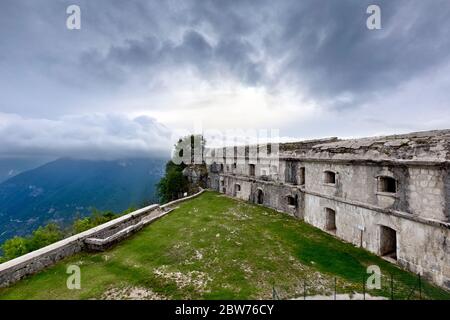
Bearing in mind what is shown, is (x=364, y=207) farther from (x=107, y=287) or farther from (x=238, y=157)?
(x=238, y=157)

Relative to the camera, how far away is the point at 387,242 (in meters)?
12.2

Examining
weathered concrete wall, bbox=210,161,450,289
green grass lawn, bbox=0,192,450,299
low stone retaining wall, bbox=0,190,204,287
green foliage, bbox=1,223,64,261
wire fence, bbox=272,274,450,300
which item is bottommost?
green foliage, bbox=1,223,64,261

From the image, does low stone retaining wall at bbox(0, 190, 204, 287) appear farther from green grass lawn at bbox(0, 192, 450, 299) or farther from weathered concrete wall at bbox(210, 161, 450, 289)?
weathered concrete wall at bbox(210, 161, 450, 289)

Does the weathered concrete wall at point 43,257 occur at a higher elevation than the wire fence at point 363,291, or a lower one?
higher

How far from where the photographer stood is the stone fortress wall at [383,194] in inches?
369

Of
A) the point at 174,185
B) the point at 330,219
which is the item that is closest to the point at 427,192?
the point at 330,219

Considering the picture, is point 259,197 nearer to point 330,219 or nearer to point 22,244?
point 330,219

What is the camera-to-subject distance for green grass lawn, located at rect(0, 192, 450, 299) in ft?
28.2

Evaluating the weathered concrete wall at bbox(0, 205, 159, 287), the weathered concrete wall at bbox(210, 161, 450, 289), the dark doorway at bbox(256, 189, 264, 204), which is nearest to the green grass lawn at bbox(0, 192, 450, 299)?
the weathered concrete wall at bbox(0, 205, 159, 287)

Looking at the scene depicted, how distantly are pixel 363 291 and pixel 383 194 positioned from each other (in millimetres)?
5160

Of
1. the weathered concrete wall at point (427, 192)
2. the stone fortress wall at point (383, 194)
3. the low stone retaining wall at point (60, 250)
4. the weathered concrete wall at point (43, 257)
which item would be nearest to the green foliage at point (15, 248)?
the low stone retaining wall at point (60, 250)

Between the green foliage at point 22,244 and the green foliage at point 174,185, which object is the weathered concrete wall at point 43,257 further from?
the green foliage at point 174,185

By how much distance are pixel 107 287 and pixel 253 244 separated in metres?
7.43

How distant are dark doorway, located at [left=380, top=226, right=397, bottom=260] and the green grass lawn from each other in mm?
893
